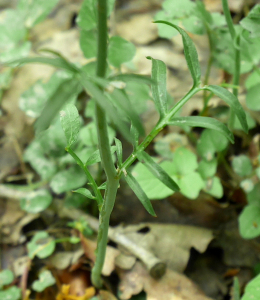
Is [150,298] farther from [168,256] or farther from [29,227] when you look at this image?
[29,227]

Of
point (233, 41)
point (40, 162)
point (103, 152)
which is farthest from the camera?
point (40, 162)

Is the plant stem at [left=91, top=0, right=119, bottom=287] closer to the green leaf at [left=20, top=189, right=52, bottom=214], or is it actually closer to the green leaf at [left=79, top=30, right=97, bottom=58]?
the green leaf at [left=20, top=189, right=52, bottom=214]

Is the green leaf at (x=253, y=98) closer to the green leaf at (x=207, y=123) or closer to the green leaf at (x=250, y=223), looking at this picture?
the green leaf at (x=250, y=223)

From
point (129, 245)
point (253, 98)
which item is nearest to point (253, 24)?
point (253, 98)

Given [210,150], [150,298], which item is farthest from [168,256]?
[210,150]

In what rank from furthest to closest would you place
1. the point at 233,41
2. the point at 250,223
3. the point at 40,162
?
the point at 40,162
the point at 250,223
the point at 233,41

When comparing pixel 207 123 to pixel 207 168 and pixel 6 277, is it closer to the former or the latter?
pixel 207 168

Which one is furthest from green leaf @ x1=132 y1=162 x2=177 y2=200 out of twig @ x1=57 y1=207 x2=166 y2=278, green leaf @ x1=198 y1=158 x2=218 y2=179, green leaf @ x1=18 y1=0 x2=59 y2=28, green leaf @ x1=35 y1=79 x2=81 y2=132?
green leaf @ x1=18 y1=0 x2=59 y2=28
